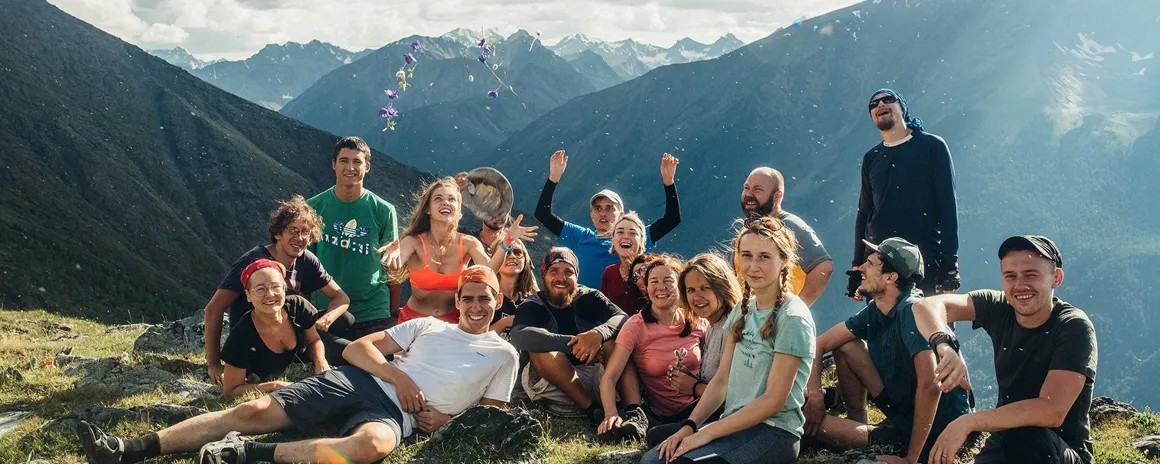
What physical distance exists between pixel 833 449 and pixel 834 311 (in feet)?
576

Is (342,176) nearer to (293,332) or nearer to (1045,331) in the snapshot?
(293,332)

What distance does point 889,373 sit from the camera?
21.5 ft

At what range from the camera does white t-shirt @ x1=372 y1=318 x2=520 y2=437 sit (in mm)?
6949

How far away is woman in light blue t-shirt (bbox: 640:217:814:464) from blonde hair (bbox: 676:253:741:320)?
808mm

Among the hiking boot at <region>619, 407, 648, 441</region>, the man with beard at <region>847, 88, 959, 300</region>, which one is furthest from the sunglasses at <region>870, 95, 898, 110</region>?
the hiking boot at <region>619, 407, 648, 441</region>

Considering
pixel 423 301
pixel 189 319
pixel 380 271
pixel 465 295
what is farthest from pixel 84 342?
pixel 465 295

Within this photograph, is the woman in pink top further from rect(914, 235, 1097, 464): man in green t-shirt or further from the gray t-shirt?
rect(914, 235, 1097, 464): man in green t-shirt

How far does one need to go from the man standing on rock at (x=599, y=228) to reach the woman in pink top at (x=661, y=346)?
1.78 m

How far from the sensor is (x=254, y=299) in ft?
24.5

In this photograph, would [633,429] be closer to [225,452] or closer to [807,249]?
[807,249]

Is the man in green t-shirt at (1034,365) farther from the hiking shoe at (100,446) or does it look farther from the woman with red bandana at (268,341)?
the hiking shoe at (100,446)

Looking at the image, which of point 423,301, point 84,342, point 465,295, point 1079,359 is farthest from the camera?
point 84,342

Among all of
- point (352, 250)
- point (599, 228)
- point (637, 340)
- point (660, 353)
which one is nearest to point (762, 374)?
point (660, 353)

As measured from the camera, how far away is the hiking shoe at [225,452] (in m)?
5.69
